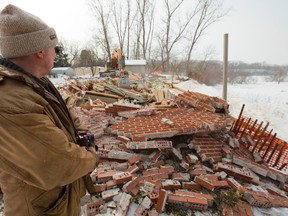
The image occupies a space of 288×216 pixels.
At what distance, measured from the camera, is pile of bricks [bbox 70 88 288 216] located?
106 inches

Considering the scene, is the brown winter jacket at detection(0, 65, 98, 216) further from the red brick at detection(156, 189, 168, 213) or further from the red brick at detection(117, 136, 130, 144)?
the red brick at detection(117, 136, 130, 144)

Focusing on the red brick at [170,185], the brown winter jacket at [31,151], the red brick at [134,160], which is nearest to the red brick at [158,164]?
the red brick at [134,160]

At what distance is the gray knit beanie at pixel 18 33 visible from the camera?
1312 mm

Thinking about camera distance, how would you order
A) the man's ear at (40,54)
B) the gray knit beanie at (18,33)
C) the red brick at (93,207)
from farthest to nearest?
the red brick at (93,207) → the man's ear at (40,54) → the gray knit beanie at (18,33)

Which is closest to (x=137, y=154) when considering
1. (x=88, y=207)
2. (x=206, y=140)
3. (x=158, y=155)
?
(x=158, y=155)

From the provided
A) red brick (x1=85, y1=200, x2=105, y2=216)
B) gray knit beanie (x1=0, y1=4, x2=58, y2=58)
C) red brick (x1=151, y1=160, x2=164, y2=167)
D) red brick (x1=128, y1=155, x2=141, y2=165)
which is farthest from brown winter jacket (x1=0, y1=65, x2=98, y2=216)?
red brick (x1=151, y1=160, x2=164, y2=167)

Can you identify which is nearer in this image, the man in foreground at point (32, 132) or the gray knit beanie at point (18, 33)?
the man in foreground at point (32, 132)

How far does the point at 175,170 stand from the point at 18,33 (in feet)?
9.79

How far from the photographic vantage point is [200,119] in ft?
14.2

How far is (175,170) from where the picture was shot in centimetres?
338

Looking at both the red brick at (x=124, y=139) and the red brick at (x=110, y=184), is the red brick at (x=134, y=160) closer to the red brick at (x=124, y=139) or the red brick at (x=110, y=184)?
the red brick at (x=124, y=139)

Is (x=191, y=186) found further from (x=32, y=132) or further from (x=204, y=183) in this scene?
(x=32, y=132)

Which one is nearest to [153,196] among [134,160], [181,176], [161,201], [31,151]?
[161,201]

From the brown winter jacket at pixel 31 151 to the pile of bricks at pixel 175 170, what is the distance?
1333 millimetres
